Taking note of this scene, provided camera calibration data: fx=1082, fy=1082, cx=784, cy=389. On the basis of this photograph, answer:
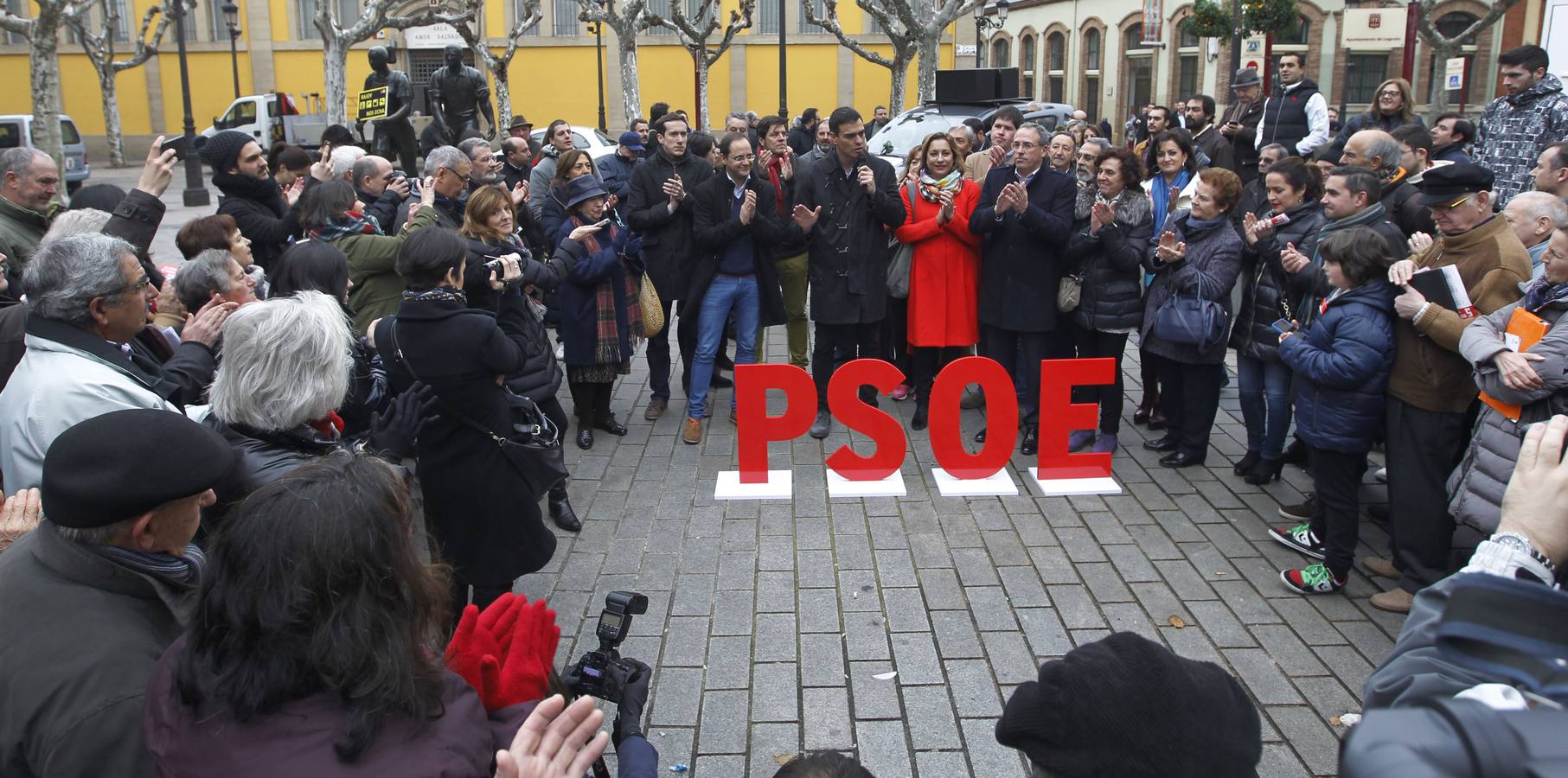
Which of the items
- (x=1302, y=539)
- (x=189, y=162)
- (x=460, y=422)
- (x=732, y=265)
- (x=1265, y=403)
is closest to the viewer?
(x=460, y=422)

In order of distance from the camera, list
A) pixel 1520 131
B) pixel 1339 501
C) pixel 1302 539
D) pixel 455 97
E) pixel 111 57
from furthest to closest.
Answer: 1. pixel 111 57
2. pixel 455 97
3. pixel 1520 131
4. pixel 1302 539
5. pixel 1339 501

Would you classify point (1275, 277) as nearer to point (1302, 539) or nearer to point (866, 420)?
point (1302, 539)

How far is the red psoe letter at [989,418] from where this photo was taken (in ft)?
20.8

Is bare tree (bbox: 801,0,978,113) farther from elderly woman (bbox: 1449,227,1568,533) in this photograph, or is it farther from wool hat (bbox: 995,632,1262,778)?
wool hat (bbox: 995,632,1262,778)

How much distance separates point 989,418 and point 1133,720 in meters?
4.78

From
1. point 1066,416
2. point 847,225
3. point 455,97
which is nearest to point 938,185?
point 847,225

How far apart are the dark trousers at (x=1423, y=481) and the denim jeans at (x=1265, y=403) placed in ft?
4.30

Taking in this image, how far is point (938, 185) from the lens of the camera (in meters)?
7.44

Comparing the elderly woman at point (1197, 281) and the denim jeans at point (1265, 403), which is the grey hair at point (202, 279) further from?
the denim jeans at point (1265, 403)

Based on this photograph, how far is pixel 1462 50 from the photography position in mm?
28781

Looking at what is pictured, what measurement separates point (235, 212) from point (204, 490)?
16.8 feet

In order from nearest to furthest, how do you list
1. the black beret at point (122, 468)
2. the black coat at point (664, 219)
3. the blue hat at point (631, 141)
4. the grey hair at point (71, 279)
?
A: the black beret at point (122, 468) < the grey hair at point (71, 279) < the black coat at point (664, 219) < the blue hat at point (631, 141)

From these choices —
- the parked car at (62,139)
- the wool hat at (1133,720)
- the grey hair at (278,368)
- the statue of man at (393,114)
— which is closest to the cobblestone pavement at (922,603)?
the grey hair at (278,368)

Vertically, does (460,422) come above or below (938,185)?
below
